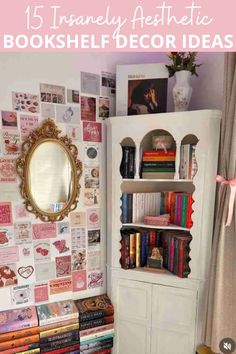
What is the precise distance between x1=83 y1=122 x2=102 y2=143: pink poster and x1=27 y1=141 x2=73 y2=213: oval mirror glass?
188mm

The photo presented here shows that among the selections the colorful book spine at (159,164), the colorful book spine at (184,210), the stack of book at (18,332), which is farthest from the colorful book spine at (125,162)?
the stack of book at (18,332)

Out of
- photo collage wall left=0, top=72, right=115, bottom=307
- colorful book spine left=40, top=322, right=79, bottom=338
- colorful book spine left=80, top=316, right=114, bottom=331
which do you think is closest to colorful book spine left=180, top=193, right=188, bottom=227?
photo collage wall left=0, top=72, right=115, bottom=307

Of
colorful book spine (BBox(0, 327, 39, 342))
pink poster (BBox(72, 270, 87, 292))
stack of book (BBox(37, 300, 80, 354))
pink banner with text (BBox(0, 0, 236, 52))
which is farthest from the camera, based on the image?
pink poster (BBox(72, 270, 87, 292))

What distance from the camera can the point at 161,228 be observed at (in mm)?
1479

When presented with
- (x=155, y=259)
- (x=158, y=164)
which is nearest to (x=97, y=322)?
(x=155, y=259)

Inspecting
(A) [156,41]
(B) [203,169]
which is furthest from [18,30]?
(B) [203,169]

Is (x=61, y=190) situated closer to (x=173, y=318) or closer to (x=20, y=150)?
(x=20, y=150)

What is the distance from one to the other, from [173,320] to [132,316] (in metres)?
0.26

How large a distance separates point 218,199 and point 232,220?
0.13 meters

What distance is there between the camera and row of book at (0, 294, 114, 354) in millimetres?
1311

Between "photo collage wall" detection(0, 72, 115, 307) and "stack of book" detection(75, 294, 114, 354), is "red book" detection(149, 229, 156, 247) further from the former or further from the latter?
"stack of book" detection(75, 294, 114, 354)

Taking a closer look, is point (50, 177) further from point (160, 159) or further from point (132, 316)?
point (132, 316)

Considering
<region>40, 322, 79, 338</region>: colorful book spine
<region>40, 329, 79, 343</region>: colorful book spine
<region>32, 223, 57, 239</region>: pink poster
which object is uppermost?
<region>32, 223, 57, 239</region>: pink poster

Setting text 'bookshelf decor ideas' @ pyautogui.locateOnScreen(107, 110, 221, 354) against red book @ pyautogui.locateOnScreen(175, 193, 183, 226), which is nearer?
text 'bookshelf decor ideas' @ pyautogui.locateOnScreen(107, 110, 221, 354)
